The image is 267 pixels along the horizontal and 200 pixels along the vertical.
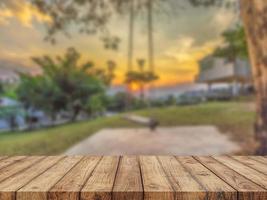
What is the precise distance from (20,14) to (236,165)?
8003mm

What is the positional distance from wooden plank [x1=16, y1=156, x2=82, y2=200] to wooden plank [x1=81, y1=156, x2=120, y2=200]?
0.11 m

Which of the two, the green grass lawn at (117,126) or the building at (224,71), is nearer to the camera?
the green grass lawn at (117,126)

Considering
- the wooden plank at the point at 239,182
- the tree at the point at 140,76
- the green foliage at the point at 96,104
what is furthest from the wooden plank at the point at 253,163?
the green foliage at the point at 96,104

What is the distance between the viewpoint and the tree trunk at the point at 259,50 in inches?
A: 103

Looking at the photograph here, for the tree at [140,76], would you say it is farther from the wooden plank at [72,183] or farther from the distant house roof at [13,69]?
the wooden plank at [72,183]

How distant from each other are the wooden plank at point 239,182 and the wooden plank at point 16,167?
0.74m

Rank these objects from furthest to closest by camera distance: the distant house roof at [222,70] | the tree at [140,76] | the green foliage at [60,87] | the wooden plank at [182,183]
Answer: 1. the tree at [140,76]
2. the distant house roof at [222,70]
3. the green foliage at [60,87]
4. the wooden plank at [182,183]

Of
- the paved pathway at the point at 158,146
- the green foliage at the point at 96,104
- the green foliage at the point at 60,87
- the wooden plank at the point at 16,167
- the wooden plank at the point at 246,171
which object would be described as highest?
the green foliage at the point at 60,87

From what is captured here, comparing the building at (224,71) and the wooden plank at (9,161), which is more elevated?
the building at (224,71)

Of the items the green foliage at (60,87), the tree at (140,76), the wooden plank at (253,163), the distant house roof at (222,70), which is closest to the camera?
the wooden plank at (253,163)

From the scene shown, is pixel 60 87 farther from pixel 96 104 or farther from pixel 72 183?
pixel 72 183

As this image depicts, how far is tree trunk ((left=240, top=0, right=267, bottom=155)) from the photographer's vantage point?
2.61 meters

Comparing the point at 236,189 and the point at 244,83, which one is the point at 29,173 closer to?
the point at 236,189

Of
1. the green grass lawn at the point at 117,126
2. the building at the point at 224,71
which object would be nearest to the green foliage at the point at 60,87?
the green grass lawn at the point at 117,126
